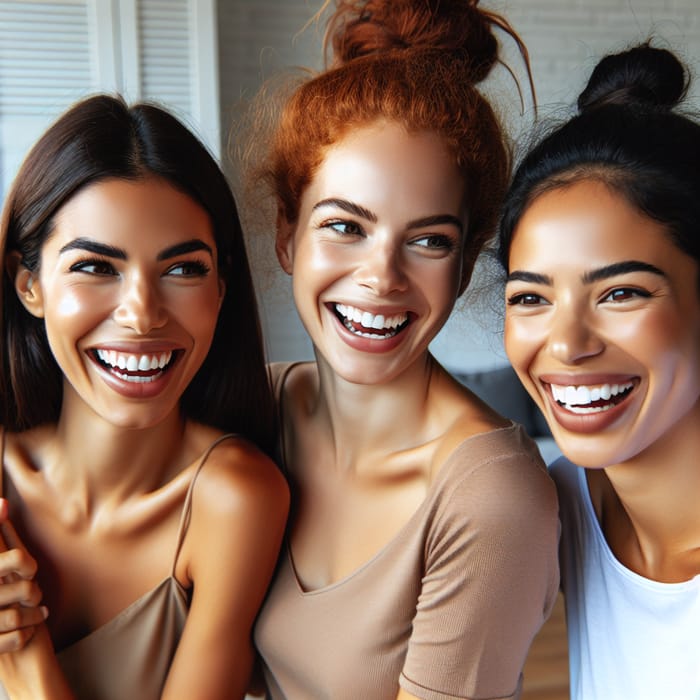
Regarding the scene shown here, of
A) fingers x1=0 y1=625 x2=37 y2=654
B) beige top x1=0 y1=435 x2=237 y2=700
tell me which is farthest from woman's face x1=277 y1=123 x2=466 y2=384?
fingers x1=0 y1=625 x2=37 y2=654

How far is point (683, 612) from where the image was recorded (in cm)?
127

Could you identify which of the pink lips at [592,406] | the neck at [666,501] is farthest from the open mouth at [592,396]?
the neck at [666,501]

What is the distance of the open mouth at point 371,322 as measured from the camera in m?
1.36

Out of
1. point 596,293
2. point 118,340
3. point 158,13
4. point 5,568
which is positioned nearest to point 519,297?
point 596,293

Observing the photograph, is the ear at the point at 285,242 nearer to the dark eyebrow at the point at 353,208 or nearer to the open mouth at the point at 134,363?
the dark eyebrow at the point at 353,208

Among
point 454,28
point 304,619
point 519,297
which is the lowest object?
point 304,619

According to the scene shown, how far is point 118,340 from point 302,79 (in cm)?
55

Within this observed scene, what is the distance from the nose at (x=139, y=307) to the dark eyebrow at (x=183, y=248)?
0.05 meters

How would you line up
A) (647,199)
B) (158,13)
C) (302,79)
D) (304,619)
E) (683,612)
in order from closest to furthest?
(647,199)
(683,612)
(304,619)
(302,79)
(158,13)

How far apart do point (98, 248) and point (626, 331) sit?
0.72m

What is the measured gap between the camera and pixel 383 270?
1317 mm

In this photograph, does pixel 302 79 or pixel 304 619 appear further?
pixel 302 79

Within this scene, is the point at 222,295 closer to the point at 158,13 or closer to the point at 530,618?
the point at 530,618

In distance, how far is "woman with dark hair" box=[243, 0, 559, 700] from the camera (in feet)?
4.19
